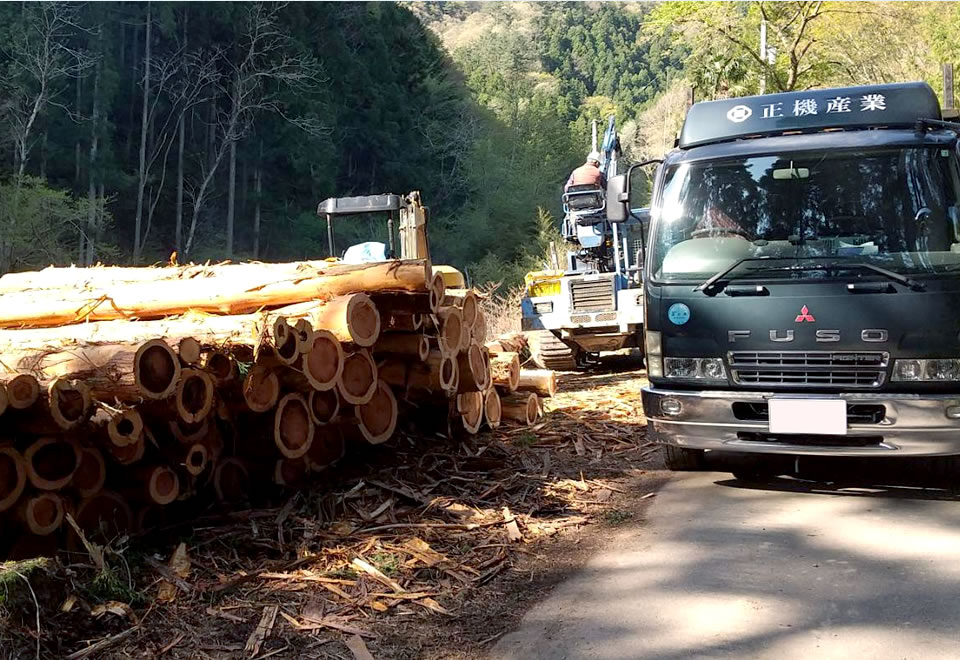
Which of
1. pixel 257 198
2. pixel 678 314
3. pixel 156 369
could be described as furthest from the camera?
pixel 257 198

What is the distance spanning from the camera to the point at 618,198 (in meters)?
6.79

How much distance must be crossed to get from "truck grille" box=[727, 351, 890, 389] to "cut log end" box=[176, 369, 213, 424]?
3.20m

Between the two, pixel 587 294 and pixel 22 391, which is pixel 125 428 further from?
pixel 587 294

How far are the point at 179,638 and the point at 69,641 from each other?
441 mm

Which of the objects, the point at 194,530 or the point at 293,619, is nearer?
the point at 293,619

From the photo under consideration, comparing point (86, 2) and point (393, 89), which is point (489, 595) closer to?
point (86, 2)

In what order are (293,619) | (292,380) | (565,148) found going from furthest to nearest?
(565,148), (292,380), (293,619)

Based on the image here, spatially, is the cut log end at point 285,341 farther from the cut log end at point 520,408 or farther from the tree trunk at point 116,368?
the cut log end at point 520,408

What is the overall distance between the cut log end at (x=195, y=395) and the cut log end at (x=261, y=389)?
0.23 m

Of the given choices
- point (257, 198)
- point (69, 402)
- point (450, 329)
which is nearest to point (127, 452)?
point (69, 402)

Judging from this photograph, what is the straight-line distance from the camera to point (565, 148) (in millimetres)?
58969

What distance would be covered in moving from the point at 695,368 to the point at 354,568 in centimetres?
256

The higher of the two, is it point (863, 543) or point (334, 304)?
point (334, 304)

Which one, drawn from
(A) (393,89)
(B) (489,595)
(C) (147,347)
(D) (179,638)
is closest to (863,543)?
(B) (489,595)
